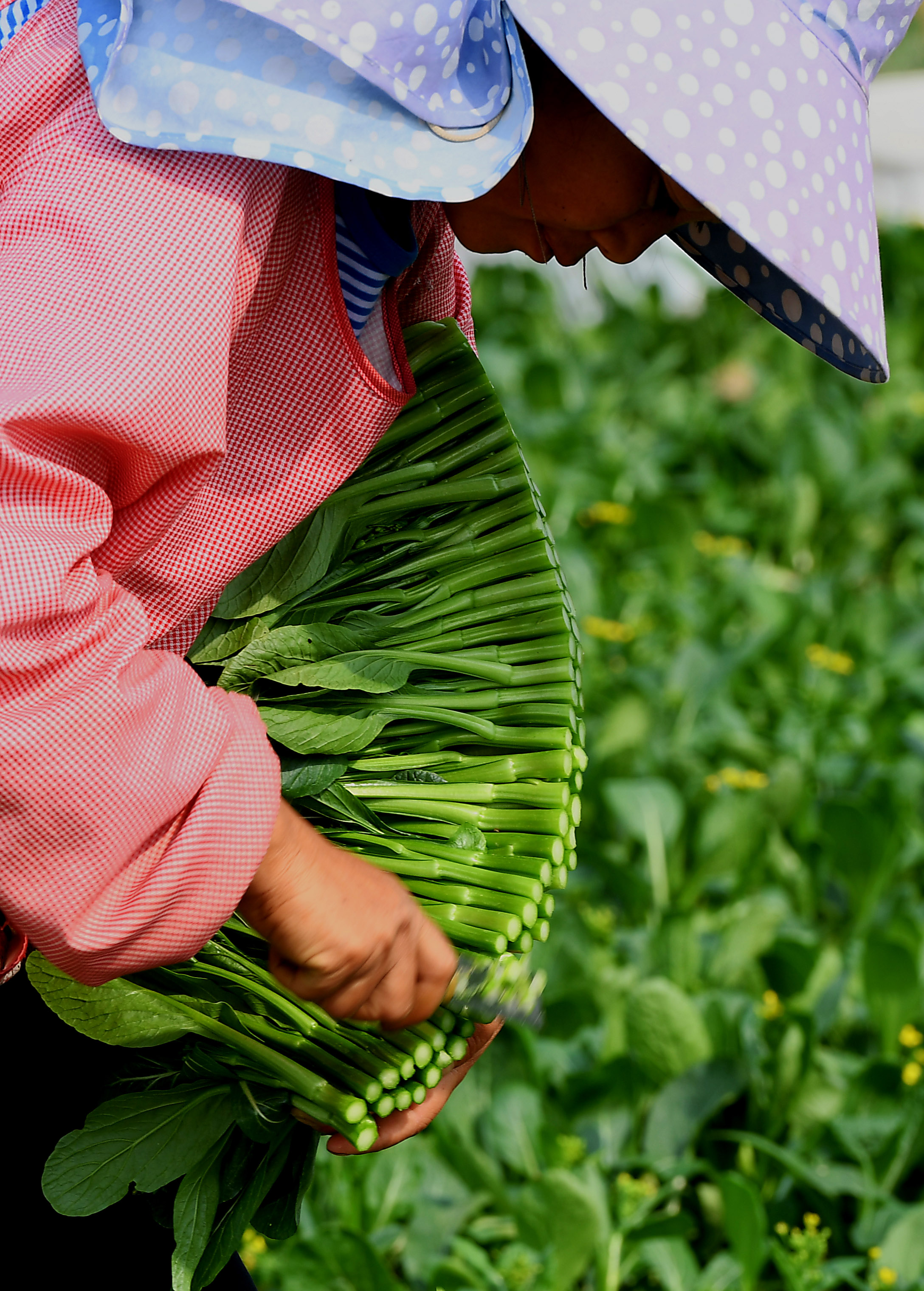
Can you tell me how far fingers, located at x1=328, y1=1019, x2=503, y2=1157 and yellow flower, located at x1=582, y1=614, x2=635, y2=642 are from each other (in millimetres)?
1793

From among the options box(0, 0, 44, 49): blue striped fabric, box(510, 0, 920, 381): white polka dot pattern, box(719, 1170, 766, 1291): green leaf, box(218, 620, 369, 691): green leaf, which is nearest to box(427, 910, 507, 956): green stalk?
box(218, 620, 369, 691): green leaf

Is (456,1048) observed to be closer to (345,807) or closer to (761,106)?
(345,807)

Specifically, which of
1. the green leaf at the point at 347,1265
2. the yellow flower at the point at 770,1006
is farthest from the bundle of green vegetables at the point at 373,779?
the yellow flower at the point at 770,1006

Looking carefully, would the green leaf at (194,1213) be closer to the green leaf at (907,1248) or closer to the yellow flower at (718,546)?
the green leaf at (907,1248)

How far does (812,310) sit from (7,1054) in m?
0.82

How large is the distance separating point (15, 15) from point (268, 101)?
0.26m

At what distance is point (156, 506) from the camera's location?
851mm

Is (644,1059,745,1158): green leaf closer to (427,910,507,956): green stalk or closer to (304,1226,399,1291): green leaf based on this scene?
(304,1226,399,1291): green leaf

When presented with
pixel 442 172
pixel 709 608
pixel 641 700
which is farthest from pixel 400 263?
pixel 709 608

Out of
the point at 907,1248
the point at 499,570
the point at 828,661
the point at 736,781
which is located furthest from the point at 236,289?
the point at 828,661

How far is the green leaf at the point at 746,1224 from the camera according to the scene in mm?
1671

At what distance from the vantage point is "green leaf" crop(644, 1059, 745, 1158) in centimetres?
189

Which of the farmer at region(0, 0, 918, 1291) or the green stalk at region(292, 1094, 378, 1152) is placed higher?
the farmer at region(0, 0, 918, 1291)

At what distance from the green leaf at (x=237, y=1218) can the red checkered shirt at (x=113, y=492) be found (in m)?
0.28
